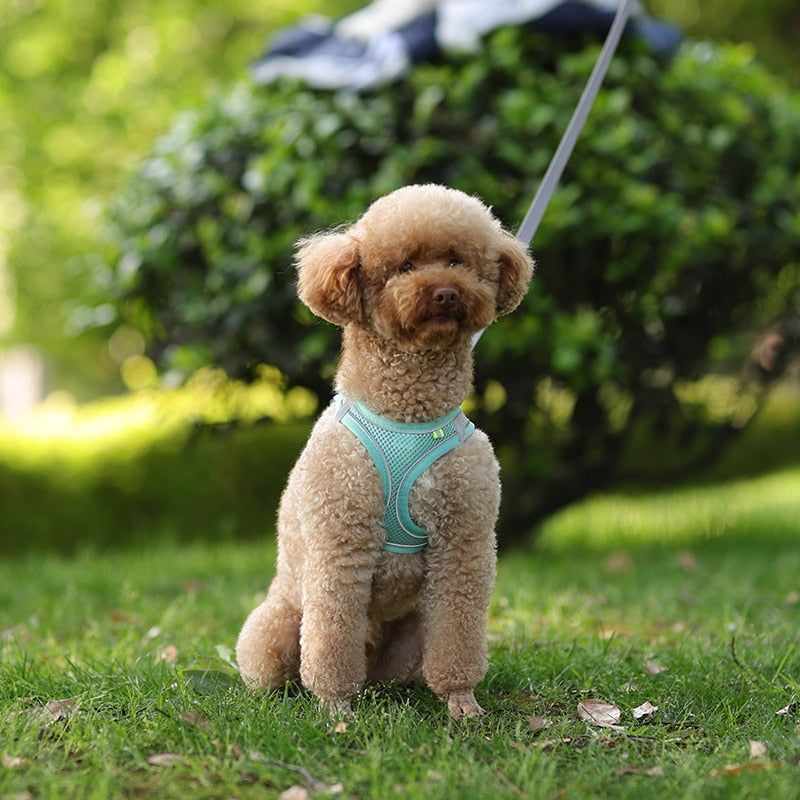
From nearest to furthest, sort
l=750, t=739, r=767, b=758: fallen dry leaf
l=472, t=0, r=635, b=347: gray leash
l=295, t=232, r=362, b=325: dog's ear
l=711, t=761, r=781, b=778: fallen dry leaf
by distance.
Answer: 1. l=711, t=761, r=781, b=778: fallen dry leaf
2. l=750, t=739, r=767, b=758: fallen dry leaf
3. l=295, t=232, r=362, b=325: dog's ear
4. l=472, t=0, r=635, b=347: gray leash

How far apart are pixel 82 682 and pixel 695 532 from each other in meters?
4.41

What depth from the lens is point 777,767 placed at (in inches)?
91.7

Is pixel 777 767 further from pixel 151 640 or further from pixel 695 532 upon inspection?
pixel 695 532

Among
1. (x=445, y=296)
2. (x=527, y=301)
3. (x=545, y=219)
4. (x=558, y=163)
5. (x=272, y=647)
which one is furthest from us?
(x=527, y=301)

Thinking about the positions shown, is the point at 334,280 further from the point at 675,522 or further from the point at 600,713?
the point at 675,522

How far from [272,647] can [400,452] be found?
68cm

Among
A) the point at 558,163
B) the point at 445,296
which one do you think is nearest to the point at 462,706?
the point at 445,296

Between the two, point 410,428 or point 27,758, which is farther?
point 410,428

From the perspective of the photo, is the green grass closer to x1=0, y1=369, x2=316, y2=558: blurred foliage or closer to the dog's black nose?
the dog's black nose

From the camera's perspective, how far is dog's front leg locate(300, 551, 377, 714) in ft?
8.50

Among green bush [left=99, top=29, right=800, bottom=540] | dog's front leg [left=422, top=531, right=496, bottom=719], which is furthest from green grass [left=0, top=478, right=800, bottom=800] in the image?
green bush [left=99, top=29, right=800, bottom=540]

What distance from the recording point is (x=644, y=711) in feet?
9.11

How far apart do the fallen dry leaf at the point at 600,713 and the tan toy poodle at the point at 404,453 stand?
296 mm

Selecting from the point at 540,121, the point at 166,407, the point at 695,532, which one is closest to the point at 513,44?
the point at 540,121
